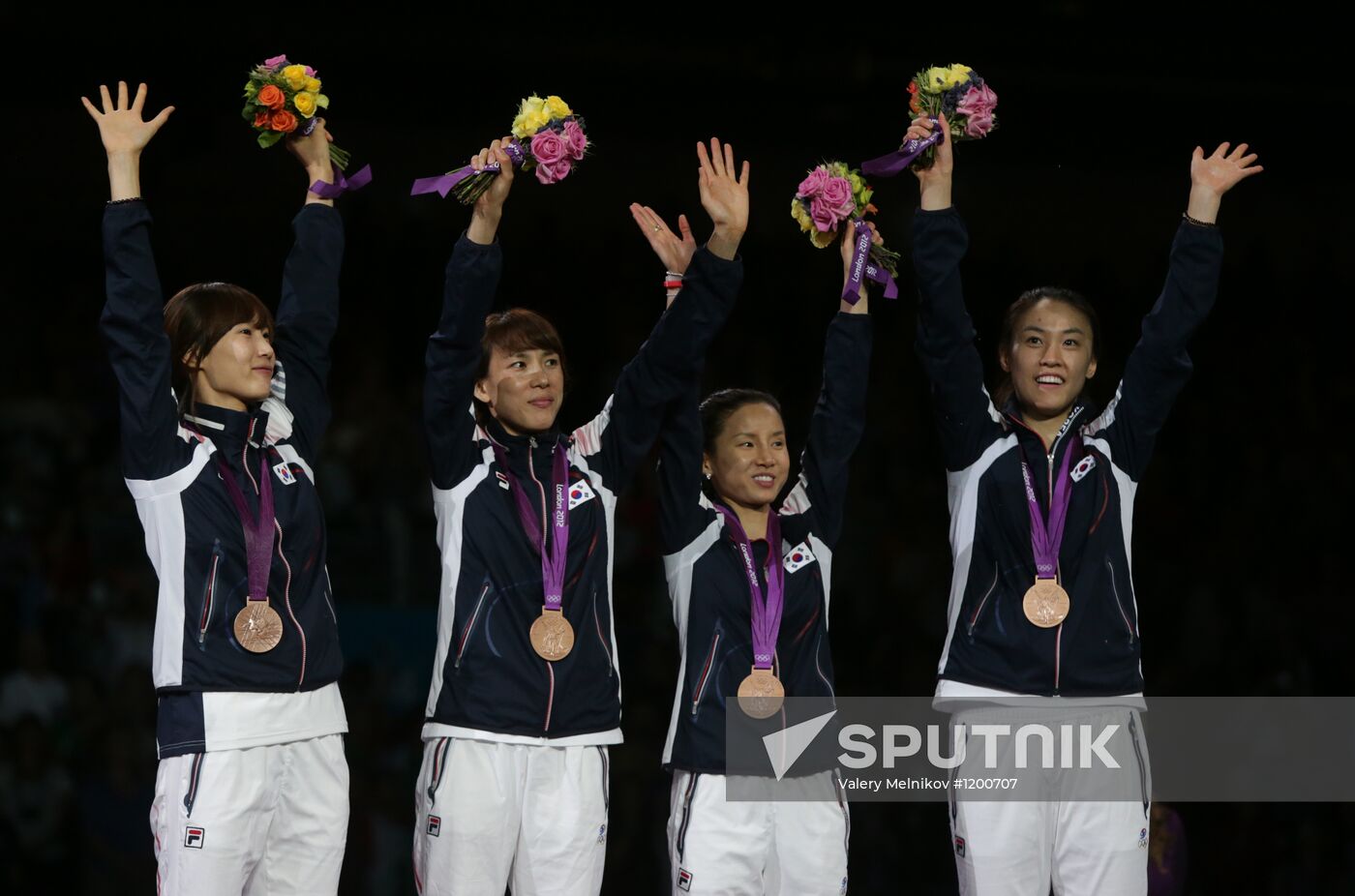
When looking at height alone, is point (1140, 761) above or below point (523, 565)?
below

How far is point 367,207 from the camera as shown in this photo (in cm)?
878

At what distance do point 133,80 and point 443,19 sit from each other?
141cm

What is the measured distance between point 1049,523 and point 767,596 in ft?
2.41

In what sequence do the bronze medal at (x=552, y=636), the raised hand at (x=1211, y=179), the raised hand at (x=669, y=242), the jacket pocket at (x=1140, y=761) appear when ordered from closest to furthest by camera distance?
the bronze medal at (x=552, y=636), the jacket pocket at (x=1140, y=761), the raised hand at (x=1211, y=179), the raised hand at (x=669, y=242)

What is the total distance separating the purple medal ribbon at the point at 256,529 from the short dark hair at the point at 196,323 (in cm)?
25

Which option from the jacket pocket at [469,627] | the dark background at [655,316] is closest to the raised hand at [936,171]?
the jacket pocket at [469,627]

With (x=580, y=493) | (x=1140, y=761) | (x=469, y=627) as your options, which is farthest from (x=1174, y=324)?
(x=469, y=627)

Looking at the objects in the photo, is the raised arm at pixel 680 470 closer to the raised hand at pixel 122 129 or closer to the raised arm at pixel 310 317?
the raised arm at pixel 310 317

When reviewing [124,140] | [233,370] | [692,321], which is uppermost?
[124,140]

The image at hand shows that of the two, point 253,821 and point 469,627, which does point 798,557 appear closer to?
point 469,627

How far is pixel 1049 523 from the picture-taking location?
174 inches

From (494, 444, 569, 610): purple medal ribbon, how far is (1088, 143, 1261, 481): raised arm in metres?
1.39

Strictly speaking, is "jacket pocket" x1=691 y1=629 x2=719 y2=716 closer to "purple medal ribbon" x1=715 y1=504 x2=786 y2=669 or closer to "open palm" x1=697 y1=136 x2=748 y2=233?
"purple medal ribbon" x1=715 y1=504 x2=786 y2=669

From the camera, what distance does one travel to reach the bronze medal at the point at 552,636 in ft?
13.7
